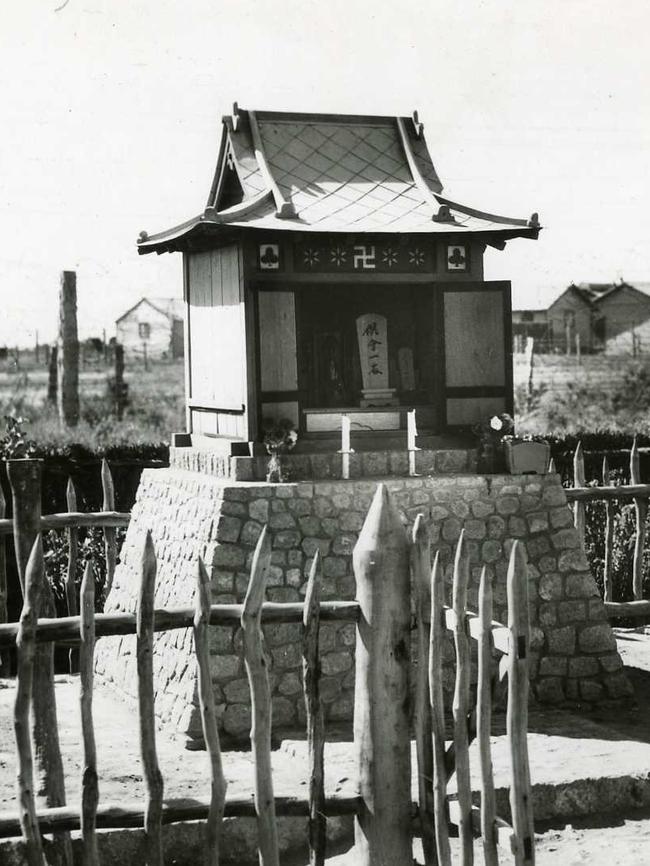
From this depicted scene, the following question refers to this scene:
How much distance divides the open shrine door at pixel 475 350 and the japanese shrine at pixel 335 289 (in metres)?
0.01

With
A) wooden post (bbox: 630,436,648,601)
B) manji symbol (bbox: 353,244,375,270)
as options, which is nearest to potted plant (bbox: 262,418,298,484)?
manji symbol (bbox: 353,244,375,270)

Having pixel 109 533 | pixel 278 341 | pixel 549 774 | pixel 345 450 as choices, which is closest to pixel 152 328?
pixel 109 533

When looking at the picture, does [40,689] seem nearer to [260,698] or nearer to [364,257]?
[260,698]

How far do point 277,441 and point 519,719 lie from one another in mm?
5513

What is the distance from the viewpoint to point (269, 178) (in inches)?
461

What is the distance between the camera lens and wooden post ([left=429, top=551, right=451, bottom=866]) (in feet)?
18.9

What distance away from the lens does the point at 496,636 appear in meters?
6.09

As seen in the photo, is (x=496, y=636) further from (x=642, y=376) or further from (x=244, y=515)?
(x=642, y=376)

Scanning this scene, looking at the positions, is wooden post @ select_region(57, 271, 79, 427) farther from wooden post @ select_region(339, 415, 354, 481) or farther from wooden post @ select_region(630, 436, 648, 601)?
wooden post @ select_region(630, 436, 648, 601)

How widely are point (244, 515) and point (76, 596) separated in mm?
2970

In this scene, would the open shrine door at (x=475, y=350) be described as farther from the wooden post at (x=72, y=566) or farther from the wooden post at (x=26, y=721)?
the wooden post at (x=26, y=721)

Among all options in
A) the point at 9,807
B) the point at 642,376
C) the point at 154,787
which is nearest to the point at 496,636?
the point at 154,787

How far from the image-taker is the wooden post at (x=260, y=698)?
18.3 ft

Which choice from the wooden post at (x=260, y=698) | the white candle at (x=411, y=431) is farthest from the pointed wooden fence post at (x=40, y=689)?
the white candle at (x=411, y=431)
